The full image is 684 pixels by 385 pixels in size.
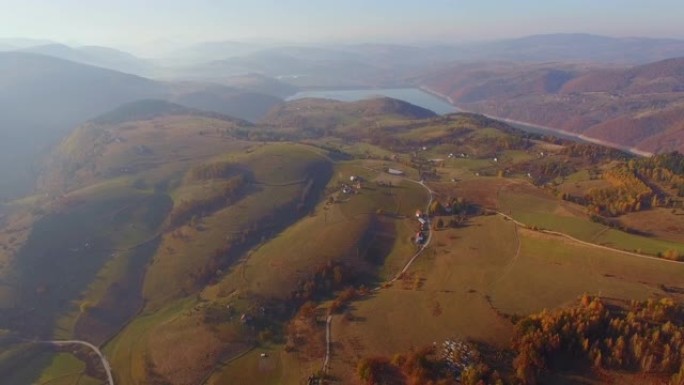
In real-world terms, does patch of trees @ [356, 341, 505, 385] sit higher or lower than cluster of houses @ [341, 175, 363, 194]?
lower

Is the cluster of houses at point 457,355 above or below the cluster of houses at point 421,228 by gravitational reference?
below

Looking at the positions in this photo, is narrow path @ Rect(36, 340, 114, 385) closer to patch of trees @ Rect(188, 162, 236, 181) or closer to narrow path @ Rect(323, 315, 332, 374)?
narrow path @ Rect(323, 315, 332, 374)

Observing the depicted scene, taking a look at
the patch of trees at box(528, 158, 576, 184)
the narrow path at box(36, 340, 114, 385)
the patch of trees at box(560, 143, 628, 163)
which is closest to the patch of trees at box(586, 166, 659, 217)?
the patch of trees at box(528, 158, 576, 184)

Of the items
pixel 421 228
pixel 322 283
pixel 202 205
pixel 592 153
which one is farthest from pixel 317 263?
pixel 592 153

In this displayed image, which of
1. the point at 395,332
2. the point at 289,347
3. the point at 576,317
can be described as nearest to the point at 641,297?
the point at 576,317

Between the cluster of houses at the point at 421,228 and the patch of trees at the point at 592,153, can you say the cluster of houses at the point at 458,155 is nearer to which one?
the patch of trees at the point at 592,153

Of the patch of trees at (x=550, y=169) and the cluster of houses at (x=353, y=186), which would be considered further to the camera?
the patch of trees at (x=550, y=169)

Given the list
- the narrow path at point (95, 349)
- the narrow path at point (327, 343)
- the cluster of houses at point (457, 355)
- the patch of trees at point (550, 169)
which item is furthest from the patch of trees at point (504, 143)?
the narrow path at point (95, 349)
